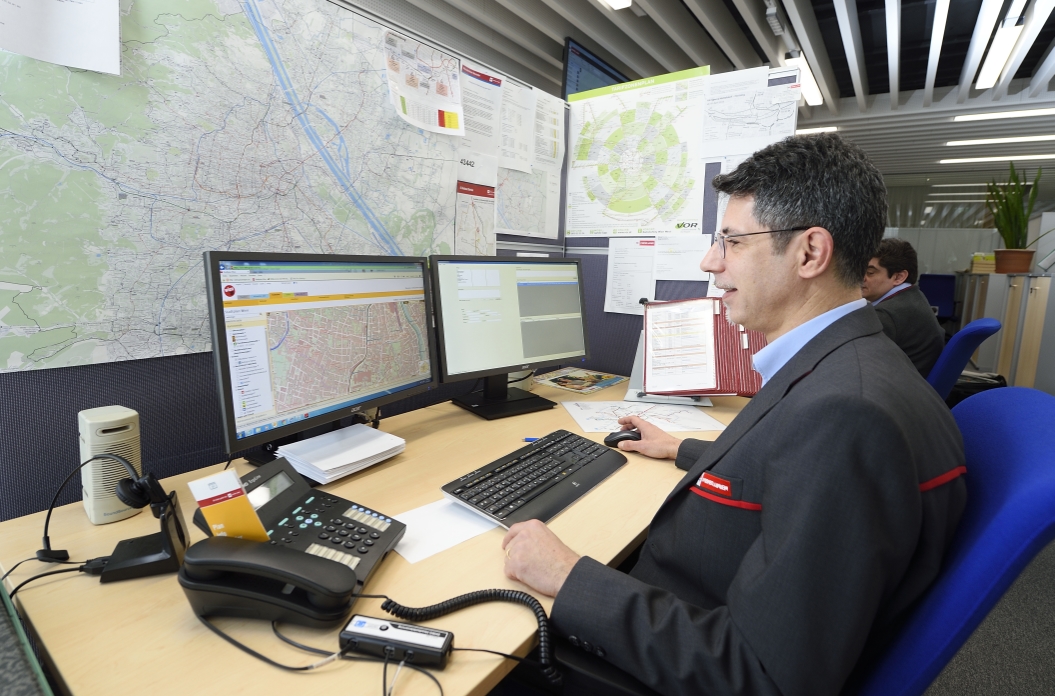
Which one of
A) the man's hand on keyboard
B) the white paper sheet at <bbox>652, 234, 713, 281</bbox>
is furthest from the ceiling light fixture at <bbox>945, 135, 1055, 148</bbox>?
the man's hand on keyboard

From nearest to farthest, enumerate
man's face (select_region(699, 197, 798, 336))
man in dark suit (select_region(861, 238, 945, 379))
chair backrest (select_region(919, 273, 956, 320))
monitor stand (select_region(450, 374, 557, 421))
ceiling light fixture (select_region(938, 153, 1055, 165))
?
man's face (select_region(699, 197, 798, 336)), monitor stand (select_region(450, 374, 557, 421)), man in dark suit (select_region(861, 238, 945, 379)), chair backrest (select_region(919, 273, 956, 320)), ceiling light fixture (select_region(938, 153, 1055, 165))

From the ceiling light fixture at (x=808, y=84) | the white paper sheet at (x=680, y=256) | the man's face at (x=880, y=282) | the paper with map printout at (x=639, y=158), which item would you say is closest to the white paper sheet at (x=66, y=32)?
Answer: the paper with map printout at (x=639, y=158)

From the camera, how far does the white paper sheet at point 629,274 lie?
1.94 meters

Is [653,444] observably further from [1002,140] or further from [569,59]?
[1002,140]

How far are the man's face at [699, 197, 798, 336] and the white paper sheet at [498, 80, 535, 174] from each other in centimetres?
102

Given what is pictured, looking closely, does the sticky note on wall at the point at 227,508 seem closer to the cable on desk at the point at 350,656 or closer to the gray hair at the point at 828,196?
the cable on desk at the point at 350,656

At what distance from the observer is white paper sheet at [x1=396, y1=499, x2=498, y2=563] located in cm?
80

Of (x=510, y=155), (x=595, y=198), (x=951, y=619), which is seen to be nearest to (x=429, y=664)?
(x=951, y=619)

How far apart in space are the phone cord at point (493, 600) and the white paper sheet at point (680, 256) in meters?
1.41

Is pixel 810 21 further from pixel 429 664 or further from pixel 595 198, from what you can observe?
pixel 429 664

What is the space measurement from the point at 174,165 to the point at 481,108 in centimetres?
93

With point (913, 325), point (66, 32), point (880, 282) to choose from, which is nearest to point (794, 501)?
point (66, 32)

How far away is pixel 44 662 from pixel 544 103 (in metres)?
1.91

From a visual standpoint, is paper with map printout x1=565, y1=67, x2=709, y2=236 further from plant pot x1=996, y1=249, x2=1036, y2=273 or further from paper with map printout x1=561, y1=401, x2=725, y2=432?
plant pot x1=996, y1=249, x2=1036, y2=273
